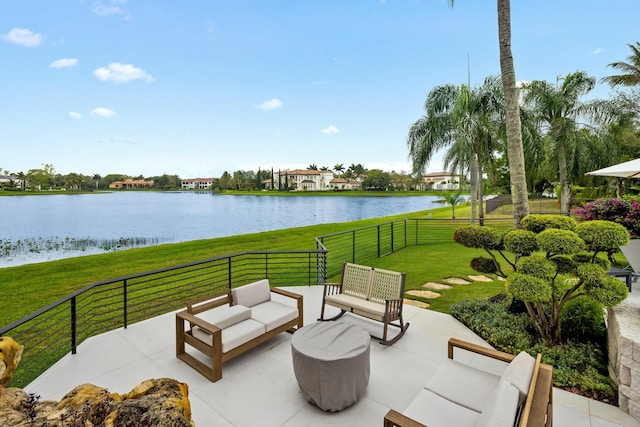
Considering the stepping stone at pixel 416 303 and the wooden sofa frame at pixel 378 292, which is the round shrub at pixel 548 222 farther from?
the stepping stone at pixel 416 303

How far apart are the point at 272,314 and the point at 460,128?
9.77 metres

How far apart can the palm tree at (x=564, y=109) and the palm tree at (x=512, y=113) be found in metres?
12.2

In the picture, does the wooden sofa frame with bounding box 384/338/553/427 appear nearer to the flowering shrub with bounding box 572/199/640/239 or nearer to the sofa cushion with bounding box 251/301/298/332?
the sofa cushion with bounding box 251/301/298/332

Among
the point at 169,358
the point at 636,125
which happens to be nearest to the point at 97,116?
the point at 169,358

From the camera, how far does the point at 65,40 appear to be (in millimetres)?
13859

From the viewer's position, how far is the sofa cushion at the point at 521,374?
1764 millimetres

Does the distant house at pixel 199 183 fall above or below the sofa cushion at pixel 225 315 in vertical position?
above

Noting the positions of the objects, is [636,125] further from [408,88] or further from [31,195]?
[31,195]

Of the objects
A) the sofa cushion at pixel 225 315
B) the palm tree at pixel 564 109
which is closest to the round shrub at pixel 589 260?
the sofa cushion at pixel 225 315

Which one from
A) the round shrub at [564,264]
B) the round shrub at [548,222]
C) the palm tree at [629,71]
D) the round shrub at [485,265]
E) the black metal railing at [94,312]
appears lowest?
the black metal railing at [94,312]

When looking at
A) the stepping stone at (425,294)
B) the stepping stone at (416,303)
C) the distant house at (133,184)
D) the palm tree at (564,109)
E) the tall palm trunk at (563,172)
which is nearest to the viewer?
the stepping stone at (416,303)

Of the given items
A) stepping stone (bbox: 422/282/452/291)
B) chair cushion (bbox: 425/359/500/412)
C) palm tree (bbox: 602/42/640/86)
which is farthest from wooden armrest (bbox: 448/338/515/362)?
palm tree (bbox: 602/42/640/86)

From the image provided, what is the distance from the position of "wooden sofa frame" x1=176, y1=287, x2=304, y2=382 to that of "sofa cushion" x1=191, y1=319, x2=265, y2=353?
0.13ft

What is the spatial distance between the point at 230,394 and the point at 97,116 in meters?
31.0
